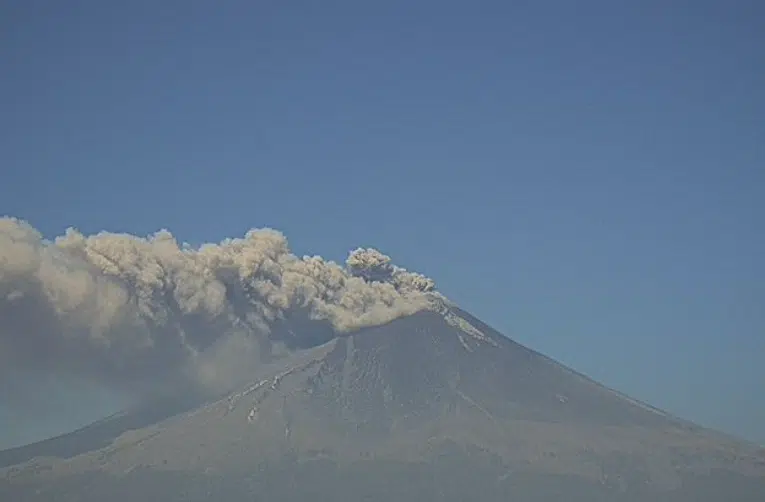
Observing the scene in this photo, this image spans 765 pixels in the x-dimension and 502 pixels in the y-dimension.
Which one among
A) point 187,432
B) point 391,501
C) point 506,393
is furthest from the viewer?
point 506,393

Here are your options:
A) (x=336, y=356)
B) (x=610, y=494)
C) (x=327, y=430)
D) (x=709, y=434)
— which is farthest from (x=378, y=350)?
Result: (x=709, y=434)

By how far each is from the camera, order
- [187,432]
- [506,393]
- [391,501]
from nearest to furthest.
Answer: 1. [391,501]
2. [187,432]
3. [506,393]

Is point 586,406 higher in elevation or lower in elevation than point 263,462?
higher

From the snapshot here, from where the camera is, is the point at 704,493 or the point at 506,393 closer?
the point at 704,493

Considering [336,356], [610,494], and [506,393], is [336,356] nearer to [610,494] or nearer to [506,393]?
[506,393]

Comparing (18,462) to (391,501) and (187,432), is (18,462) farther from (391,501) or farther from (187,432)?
(391,501)

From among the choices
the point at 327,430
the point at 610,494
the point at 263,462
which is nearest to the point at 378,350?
the point at 327,430

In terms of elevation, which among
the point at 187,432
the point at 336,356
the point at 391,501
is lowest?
the point at 391,501
